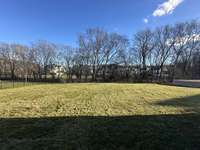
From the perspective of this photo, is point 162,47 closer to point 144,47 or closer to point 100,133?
point 144,47

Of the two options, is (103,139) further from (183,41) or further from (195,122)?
(183,41)

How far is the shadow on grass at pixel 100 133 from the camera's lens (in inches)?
140

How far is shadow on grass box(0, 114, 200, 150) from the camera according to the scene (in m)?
3.56

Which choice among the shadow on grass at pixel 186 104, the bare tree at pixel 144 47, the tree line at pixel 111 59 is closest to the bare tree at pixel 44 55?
the tree line at pixel 111 59

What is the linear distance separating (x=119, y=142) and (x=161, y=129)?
1519 millimetres

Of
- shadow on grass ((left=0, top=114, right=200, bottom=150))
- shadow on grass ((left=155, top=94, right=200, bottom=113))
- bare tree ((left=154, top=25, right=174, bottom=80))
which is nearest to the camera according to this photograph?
shadow on grass ((left=0, top=114, right=200, bottom=150))

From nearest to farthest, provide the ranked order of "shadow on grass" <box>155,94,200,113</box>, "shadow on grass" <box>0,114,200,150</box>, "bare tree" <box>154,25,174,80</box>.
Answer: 1. "shadow on grass" <box>0,114,200,150</box>
2. "shadow on grass" <box>155,94,200,113</box>
3. "bare tree" <box>154,25,174,80</box>

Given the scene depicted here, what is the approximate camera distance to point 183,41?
136 ft

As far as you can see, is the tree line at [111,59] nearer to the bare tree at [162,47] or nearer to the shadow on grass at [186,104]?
the bare tree at [162,47]

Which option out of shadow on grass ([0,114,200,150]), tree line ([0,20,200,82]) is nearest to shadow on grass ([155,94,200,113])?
shadow on grass ([0,114,200,150])

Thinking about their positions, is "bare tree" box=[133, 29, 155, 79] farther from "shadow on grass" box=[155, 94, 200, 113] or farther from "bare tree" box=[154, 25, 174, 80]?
"shadow on grass" box=[155, 94, 200, 113]

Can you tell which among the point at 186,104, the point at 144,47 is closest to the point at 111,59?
the point at 144,47

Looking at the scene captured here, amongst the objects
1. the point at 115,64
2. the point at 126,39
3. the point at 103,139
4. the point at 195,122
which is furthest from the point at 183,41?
the point at 103,139

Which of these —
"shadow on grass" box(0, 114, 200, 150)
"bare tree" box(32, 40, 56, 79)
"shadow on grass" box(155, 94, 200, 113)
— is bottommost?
"shadow on grass" box(155, 94, 200, 113)
